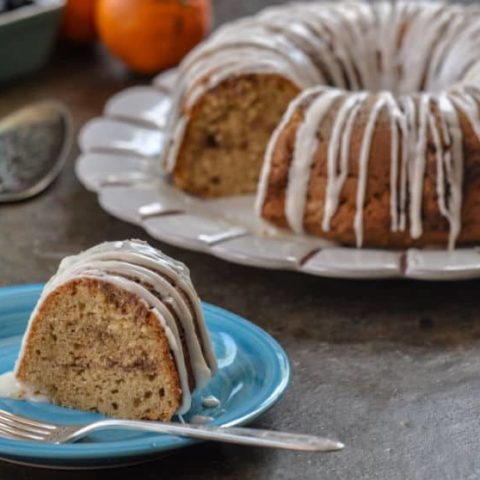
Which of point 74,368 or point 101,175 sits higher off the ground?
point 74,368

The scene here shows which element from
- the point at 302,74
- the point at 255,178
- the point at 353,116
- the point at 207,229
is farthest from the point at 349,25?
the point at 207,229

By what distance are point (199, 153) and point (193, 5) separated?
547mm

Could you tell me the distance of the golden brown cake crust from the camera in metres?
1.31

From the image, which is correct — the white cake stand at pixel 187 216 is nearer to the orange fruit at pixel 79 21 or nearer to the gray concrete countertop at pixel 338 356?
the gray concrete countertop at pixel 338 356

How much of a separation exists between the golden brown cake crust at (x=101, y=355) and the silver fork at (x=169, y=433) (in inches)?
2.1

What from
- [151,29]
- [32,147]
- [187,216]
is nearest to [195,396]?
[187,216]

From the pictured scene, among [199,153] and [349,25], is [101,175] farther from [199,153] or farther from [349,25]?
[349,25]

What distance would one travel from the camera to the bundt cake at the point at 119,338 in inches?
51.8

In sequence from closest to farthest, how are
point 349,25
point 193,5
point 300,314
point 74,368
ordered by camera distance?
point 74,368 < point 300,314 < point 349,25 < point 193,5

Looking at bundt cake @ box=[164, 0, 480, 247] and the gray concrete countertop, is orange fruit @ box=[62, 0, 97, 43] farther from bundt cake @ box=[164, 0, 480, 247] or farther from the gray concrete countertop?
the gray concrete countertop

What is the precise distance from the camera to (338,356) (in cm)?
157

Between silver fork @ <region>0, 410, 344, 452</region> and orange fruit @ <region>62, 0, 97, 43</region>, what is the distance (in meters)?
1.54

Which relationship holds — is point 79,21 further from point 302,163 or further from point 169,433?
point 169,433

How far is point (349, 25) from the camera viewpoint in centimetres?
229
